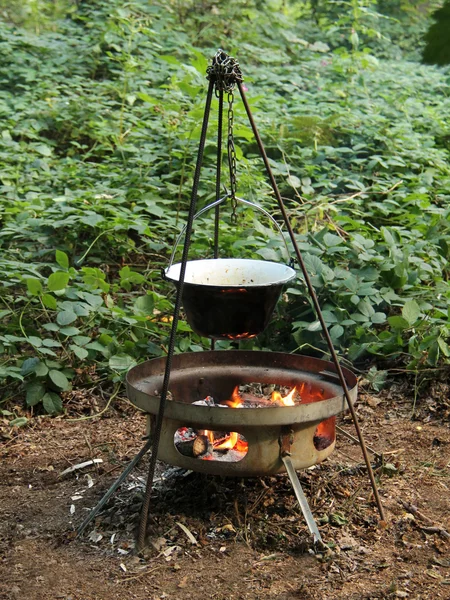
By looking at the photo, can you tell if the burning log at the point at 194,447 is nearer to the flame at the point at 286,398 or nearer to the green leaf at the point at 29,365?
the flame at the point at 286,398

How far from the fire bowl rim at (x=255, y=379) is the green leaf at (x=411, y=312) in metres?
1.06

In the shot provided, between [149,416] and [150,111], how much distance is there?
4945 millimetres

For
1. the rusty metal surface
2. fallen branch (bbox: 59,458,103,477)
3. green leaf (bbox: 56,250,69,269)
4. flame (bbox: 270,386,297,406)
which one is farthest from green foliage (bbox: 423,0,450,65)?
green leaf (bbox: 56,250,69,269)

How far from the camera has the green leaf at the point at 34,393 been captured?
4098 millimetres

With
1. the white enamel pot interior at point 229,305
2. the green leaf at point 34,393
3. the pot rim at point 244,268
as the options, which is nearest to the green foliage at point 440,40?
the white enamel pot interior at point 229,305

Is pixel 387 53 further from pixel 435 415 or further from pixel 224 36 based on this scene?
pixel 435 415

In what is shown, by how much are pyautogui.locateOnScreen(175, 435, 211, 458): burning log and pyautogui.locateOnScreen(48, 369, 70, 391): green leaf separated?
1.20 m

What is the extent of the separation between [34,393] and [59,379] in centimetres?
16

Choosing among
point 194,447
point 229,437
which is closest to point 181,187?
point 229,437

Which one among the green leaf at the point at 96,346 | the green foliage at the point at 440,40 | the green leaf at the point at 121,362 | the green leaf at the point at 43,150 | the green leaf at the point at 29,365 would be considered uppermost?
the green foliage at the point at 440,40

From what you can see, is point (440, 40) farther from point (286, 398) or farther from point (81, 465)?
point (81, 465)

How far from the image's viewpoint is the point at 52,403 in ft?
13.6

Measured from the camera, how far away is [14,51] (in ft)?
28.5

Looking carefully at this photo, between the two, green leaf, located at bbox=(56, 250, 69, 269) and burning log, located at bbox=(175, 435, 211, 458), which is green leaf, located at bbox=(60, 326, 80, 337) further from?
burning log, located at bbox=(175, 435, 211, 458)
